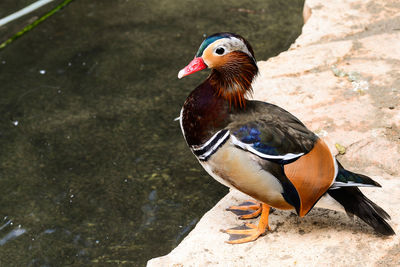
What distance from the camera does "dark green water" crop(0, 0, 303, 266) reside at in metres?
3.30

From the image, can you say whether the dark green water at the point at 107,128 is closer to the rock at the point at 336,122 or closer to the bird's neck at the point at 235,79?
the rock at the point at 336,122

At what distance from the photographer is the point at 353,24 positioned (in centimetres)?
405

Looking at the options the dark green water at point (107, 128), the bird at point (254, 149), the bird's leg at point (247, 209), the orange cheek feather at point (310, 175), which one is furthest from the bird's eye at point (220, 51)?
the dark green water at point (107, 128)

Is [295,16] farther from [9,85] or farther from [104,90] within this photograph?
[9,85]

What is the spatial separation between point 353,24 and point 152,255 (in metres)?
2.24

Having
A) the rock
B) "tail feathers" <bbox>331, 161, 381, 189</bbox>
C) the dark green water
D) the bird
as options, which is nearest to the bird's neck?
the bird

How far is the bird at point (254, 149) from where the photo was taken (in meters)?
2.31

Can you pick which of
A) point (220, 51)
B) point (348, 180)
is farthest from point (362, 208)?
point (220, 51)

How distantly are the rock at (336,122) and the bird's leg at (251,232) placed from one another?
0.09 feet

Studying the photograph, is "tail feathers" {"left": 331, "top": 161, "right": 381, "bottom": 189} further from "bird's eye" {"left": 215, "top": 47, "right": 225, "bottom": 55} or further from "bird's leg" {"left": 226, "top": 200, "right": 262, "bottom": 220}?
"bird's eye" {"left": 215, "top": 47, "right": 225, "bottom": 55}

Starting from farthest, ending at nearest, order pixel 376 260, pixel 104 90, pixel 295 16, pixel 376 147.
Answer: pixel 295 16 < pixel 104 90 < pixel 376 147 < pixel 376 260

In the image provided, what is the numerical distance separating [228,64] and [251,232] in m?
0.78

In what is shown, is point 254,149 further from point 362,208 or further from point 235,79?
point 362,208

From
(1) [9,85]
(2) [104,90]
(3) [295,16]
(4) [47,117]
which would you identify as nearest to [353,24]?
(3) [295,16]
